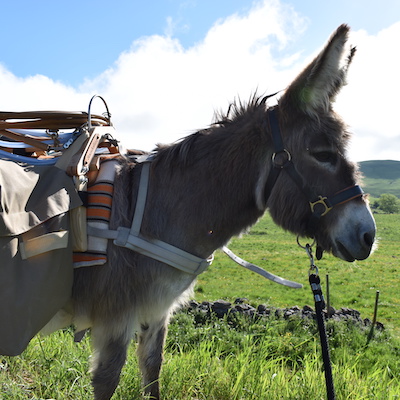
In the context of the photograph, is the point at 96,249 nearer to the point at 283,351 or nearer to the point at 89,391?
the point at 89,391

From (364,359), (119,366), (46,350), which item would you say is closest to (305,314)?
(364,359)

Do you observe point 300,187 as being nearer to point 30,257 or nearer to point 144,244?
point 144,244

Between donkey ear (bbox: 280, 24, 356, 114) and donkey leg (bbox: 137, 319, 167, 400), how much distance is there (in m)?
1.91

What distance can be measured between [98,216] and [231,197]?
810 mm

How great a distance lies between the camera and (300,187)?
2162 millimetres

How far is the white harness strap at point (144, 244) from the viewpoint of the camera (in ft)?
7.42

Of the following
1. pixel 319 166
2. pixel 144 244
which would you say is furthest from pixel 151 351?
pixel 319 166

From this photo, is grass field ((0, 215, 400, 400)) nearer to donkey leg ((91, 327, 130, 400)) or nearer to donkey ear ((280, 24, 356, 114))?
donkey leg ((91, 327, 130, 400))

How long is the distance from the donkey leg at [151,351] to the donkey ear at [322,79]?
191 cm

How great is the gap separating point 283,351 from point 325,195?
208 inches

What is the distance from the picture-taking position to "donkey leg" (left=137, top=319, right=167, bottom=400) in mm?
2969

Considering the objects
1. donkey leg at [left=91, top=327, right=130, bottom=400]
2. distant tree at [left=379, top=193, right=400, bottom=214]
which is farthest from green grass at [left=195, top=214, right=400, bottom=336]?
distant tree at [left=379, top=193, right=400, bottom=214]

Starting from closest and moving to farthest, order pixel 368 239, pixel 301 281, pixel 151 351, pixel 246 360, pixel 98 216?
pixel 368 239 < pixel 98 216 < pixel 151 351 < pixel 246 360 < pixel 301 281

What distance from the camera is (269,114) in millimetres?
2277
